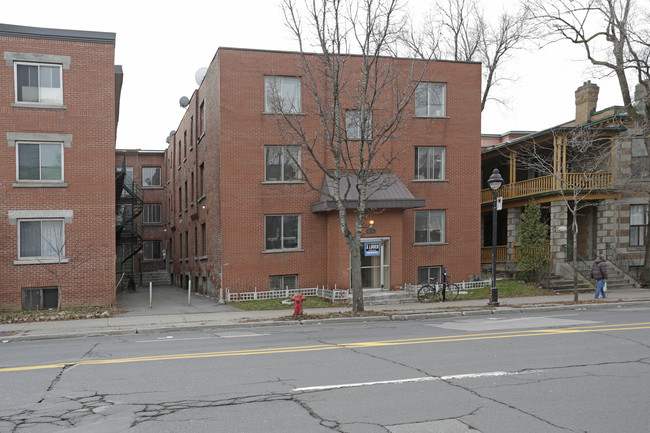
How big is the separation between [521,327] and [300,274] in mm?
11443

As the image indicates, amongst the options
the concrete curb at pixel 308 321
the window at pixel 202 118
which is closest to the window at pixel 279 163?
the window at pixel 202 118

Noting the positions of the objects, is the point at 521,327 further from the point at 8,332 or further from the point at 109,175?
the point at 109,175

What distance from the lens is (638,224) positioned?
27.3 meters

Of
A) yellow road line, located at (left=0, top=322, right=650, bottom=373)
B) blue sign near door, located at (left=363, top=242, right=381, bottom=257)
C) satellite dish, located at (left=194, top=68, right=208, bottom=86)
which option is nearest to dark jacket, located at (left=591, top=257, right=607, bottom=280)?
yellow road line, located at (left=0, top=322, right=650, bottom=373)

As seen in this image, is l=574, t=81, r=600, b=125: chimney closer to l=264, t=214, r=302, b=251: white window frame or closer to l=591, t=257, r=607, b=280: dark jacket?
l=591, t=257, r=607, b=280: dark jacket

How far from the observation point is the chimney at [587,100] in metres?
29.8

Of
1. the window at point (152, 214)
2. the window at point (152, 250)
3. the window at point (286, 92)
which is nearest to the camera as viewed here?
the window at point (286, 92)

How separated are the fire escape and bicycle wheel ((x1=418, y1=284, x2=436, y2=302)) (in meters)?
17.3

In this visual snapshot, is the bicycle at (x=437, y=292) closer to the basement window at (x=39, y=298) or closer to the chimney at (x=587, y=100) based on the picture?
the basement window at (x=39, y=298)

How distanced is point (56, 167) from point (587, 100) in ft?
87.4

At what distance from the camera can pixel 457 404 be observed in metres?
6.54

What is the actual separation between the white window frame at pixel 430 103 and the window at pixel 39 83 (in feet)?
48.4

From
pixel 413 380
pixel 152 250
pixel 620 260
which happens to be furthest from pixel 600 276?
pixel 152 250

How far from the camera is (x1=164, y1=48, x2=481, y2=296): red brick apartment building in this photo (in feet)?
74.2
